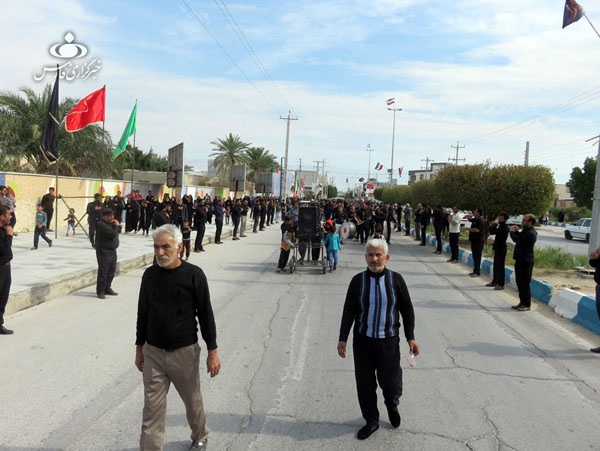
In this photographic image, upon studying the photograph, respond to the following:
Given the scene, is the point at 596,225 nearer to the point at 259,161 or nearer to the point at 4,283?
the point at 4,283

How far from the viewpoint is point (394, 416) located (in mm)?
4160

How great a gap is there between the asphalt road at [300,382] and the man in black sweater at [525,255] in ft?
1.46

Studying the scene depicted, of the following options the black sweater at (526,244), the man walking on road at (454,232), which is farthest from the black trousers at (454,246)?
the black sweater at (526,244)

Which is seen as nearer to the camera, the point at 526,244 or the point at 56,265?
the point at 526,244

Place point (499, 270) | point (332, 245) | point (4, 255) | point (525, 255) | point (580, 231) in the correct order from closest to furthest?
point (4, 255)
point (525, 255)
point (499, 270)
point (332, 245)
point (580, 231)

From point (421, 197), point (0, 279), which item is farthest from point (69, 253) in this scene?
point (421, 197)

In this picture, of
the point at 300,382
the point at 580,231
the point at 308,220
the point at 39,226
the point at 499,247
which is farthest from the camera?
the point at 580,231

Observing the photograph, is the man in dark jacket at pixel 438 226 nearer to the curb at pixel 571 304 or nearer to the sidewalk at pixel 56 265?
the curb at pixel 571 304

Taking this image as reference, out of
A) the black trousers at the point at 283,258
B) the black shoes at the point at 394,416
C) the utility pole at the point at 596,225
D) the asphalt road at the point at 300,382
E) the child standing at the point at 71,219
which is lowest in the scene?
the asphalt road at the point at 300,382

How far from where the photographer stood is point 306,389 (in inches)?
195

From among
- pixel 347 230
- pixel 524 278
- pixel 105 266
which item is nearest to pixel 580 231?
pixel 347 230

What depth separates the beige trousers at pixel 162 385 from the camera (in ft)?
11.0

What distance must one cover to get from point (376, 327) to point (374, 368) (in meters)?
0.38

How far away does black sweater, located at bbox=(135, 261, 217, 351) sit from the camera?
3.43 metres
